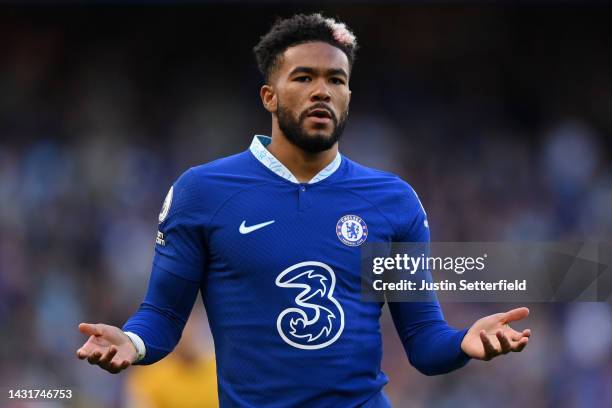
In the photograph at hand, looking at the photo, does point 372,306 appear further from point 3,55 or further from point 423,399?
point 3,55

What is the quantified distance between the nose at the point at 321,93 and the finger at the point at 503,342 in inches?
43.6

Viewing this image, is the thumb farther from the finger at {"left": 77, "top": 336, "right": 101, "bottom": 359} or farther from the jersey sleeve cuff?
the jersey sleeve cuff

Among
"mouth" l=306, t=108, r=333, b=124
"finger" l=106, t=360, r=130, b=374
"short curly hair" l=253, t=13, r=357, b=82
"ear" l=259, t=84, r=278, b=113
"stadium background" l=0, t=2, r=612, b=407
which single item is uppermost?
"stadium background" l=0, t=2, r=612, b=407

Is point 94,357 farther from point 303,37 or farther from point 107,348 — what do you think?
point 303,37

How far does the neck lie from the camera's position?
13.7 ft

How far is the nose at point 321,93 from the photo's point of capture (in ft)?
13.4

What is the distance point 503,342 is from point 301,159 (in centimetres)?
110

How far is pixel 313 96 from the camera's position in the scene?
409cm

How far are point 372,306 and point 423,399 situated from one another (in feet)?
19.8

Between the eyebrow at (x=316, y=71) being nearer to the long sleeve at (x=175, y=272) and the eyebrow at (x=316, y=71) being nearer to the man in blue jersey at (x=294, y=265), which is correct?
the man in blue jersey at (x=294, y=265)

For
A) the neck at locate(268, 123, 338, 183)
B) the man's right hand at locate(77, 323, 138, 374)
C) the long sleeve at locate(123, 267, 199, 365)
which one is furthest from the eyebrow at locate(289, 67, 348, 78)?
the man's right hand at locate(77, 323, 138, 374)

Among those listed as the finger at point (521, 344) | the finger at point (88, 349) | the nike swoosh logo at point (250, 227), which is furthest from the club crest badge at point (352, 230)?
the finger at point (88, 349)

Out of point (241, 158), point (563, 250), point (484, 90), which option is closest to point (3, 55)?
point (484, 90)

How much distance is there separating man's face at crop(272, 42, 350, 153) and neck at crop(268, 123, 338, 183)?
3 centimetres
